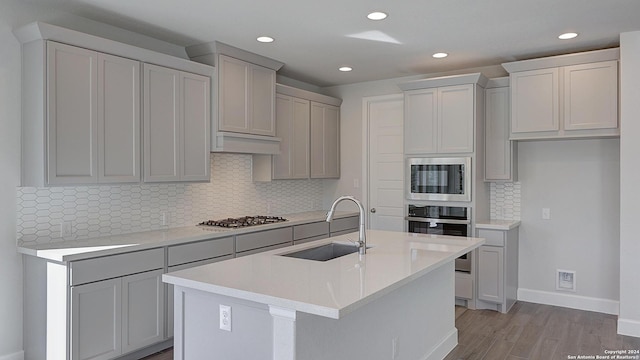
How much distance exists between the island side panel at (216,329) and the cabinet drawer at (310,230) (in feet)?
8.19

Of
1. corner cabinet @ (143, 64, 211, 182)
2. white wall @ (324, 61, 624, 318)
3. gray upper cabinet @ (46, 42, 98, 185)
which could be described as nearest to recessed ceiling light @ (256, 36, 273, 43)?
corner cabinet @ (143, 64, 211, 182)

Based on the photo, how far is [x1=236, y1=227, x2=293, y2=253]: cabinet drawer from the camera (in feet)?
13.6

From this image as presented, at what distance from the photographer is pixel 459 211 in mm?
4844

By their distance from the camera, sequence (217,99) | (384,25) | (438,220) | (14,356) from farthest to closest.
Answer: (438,220)
(217,99)
(384,25)
(14,356)

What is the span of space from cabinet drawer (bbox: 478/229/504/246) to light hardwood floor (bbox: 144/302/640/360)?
0.70 metres

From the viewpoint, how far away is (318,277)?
87.4 inches

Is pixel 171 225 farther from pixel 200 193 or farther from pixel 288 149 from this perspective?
pixel 288 149

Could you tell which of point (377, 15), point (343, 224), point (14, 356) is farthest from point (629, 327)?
point (14, 356)

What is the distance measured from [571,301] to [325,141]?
3.33 metres

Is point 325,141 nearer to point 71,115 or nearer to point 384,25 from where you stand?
point 384,25

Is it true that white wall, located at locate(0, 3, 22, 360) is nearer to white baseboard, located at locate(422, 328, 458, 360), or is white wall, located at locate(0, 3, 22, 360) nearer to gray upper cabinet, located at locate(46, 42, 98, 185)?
gray upper cabinet, located at locate(46, 42, 98, 185)

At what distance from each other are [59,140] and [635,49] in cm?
464

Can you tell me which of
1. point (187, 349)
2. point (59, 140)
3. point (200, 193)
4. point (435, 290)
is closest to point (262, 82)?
point (200, 193)

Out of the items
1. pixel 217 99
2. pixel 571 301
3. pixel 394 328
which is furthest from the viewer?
pixel 571 301
